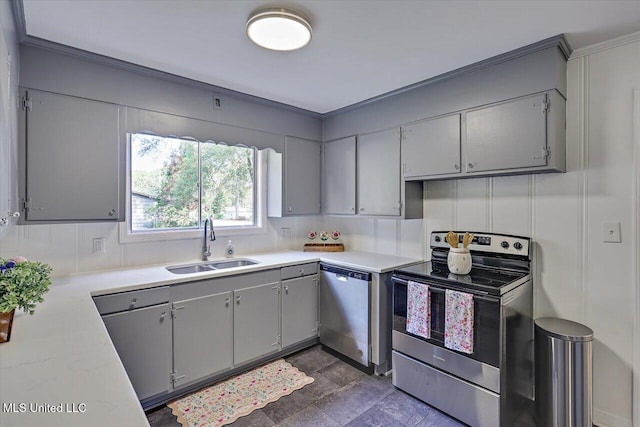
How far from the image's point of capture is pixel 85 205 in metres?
2.22

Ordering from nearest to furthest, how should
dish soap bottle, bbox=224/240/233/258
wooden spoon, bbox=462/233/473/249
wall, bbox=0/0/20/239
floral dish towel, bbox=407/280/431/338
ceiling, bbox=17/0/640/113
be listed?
wall, bbox=0/0/20/239, ceiling, bbox=17/0/640/113, floral dish towel, bbox=407/280/431/338, wooden spoon, bbox=462/233/473/249, dish soap bottle, bbox=224/240/233/258

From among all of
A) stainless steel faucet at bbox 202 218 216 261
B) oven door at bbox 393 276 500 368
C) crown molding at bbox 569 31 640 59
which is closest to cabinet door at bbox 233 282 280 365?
stainless steel faucet at bbox 202 218 216 261

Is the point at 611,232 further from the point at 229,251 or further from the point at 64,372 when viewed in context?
the point at 229,251

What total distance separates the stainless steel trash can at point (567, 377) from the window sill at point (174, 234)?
261 centimetres

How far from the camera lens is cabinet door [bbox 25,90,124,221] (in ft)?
6.72

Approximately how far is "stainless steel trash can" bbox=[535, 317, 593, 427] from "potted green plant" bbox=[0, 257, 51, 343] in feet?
8.87

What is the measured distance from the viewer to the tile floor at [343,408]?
6.97ft

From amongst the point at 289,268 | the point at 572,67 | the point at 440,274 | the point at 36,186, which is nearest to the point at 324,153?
the point at 289,268

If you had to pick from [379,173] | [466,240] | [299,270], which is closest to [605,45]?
[466,240]

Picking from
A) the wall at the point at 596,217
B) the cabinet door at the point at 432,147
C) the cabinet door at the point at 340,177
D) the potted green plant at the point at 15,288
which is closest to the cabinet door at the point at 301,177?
the cabinet door at the point at 340,177

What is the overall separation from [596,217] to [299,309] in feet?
7.77

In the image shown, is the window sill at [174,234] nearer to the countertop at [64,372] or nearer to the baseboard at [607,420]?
the countertop at [64,372]

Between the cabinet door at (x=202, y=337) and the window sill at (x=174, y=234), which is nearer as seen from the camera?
the cabinet door at (x=202, y=337)

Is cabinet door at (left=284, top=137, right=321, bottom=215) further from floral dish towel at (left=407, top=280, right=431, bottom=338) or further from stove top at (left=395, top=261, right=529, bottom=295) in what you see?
floral dish towel at (left=407, top=280, right=431, bottom=338)
